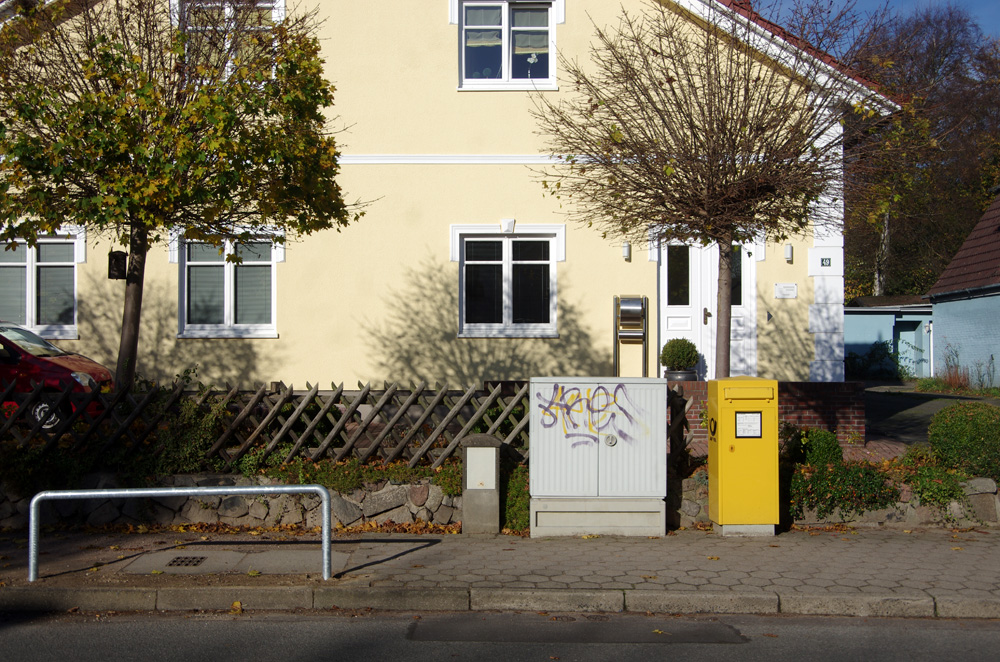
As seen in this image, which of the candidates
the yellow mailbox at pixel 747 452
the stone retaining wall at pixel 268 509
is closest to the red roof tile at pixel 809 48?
the yellow mailbox at pixel 747 452

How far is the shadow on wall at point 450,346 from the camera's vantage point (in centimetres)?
1370

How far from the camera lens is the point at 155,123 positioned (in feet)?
27.0

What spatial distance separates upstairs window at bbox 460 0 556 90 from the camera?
13883mm

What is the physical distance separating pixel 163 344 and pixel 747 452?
391 inches

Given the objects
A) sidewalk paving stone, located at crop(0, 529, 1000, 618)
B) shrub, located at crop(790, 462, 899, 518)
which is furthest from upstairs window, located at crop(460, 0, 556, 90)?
sidewalk paving stone, located at crop(0, 529, 1000, 618)

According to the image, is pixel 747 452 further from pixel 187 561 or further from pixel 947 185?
pixel 947 185

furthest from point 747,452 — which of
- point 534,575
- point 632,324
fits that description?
point 632,324

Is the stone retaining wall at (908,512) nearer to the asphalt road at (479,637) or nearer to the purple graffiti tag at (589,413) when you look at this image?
the purple graffiti tag at (589,413)

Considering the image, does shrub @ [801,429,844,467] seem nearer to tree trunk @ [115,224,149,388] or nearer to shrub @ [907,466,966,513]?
shrub @ [907,466,966,513]

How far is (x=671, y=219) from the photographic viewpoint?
9.11m

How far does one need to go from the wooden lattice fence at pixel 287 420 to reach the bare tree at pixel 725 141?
263cm

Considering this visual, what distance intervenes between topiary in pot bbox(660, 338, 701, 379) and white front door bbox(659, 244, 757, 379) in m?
0.56

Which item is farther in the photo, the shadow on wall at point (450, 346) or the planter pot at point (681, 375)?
the shadow on wall at point (450, 346)

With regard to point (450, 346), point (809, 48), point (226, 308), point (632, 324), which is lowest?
point (450, 346)
